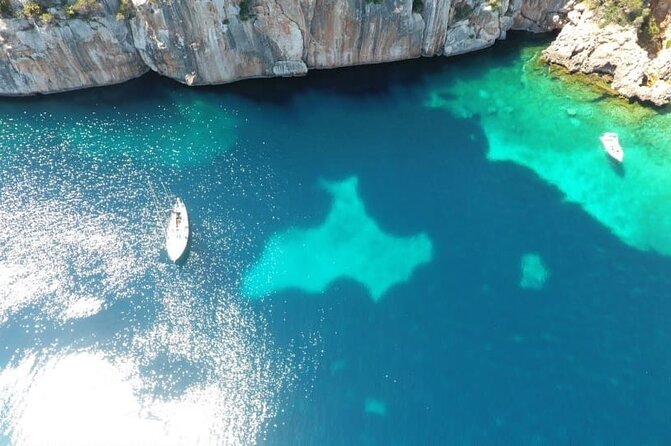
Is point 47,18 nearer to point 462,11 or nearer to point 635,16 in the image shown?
point 462,11

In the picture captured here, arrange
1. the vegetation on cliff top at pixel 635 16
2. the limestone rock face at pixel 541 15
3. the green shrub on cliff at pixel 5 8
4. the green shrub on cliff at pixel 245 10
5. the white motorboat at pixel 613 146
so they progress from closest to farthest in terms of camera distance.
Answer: the green shrub on cliff at pixel 5 8
the green shrub on cliff at pixel 245 10
the white motorboat at pixel 613 146
the vegetation on cliff top at pixel 635 16
the limestone rock face at pixel 541 15

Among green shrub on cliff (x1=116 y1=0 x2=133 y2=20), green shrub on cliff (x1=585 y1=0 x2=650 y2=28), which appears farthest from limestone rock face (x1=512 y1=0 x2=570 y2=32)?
green shrub on cliff (x1=116 y1=0 x2=133 y2=20)

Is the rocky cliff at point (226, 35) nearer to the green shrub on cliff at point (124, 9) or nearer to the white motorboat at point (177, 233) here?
the green shrub on cliff at point (124, 9)

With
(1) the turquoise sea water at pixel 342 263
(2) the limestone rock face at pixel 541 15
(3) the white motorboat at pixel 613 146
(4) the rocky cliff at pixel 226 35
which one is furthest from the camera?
(2) the limestone rock face at pixel 541 15

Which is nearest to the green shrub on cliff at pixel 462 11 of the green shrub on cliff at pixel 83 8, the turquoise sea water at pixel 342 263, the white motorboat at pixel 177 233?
the turquoise sea water at pixel 342 263

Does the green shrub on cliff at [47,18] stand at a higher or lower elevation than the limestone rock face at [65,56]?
higher

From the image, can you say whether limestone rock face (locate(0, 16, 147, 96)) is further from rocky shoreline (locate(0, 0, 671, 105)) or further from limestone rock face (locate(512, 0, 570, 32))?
limestone rock face (locate(512, 0, 570, 32))

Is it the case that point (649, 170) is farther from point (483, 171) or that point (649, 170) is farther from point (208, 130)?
point (208, 130)
